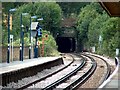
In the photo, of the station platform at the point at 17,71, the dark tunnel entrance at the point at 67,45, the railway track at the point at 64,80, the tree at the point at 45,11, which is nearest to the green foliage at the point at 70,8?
the dark tunnel entrance at the point at 67,45

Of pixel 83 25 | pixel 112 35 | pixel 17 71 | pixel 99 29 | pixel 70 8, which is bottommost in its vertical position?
pixel 17 71

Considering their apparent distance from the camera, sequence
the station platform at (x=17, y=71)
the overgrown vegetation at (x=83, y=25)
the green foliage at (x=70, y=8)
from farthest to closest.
→ the green foliage at (x=70, y=8) < the overgrown vegetation at (x=83, y=25) < the station platform at (x=17, y=71)

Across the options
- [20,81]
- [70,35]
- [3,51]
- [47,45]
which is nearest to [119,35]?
[47,45]

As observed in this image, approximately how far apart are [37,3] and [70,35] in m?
15.4

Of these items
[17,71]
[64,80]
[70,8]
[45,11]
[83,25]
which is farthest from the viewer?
[70,8]

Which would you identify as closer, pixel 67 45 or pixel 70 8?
pixel 67 45

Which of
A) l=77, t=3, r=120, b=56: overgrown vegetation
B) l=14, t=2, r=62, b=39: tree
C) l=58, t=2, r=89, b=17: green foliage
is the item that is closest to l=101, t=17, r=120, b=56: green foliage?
l=77, t=3, r=120, b=56: overgrown vegetation

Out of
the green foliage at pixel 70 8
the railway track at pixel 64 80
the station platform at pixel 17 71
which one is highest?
the green foliage at pixel 70 8

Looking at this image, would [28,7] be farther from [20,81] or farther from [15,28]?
[20,81]

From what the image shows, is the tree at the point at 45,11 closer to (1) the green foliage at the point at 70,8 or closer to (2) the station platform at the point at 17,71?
(1) the green foliage at the point at 70,8

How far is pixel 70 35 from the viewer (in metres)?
81.2

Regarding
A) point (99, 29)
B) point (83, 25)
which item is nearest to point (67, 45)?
point (83, 25)

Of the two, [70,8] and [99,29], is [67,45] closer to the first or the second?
[70,8]

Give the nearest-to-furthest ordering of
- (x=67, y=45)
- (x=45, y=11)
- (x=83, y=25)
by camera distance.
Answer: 1. (x=45, y=11)
2. (x=83, y=25)
3. (x=67, y=45)
